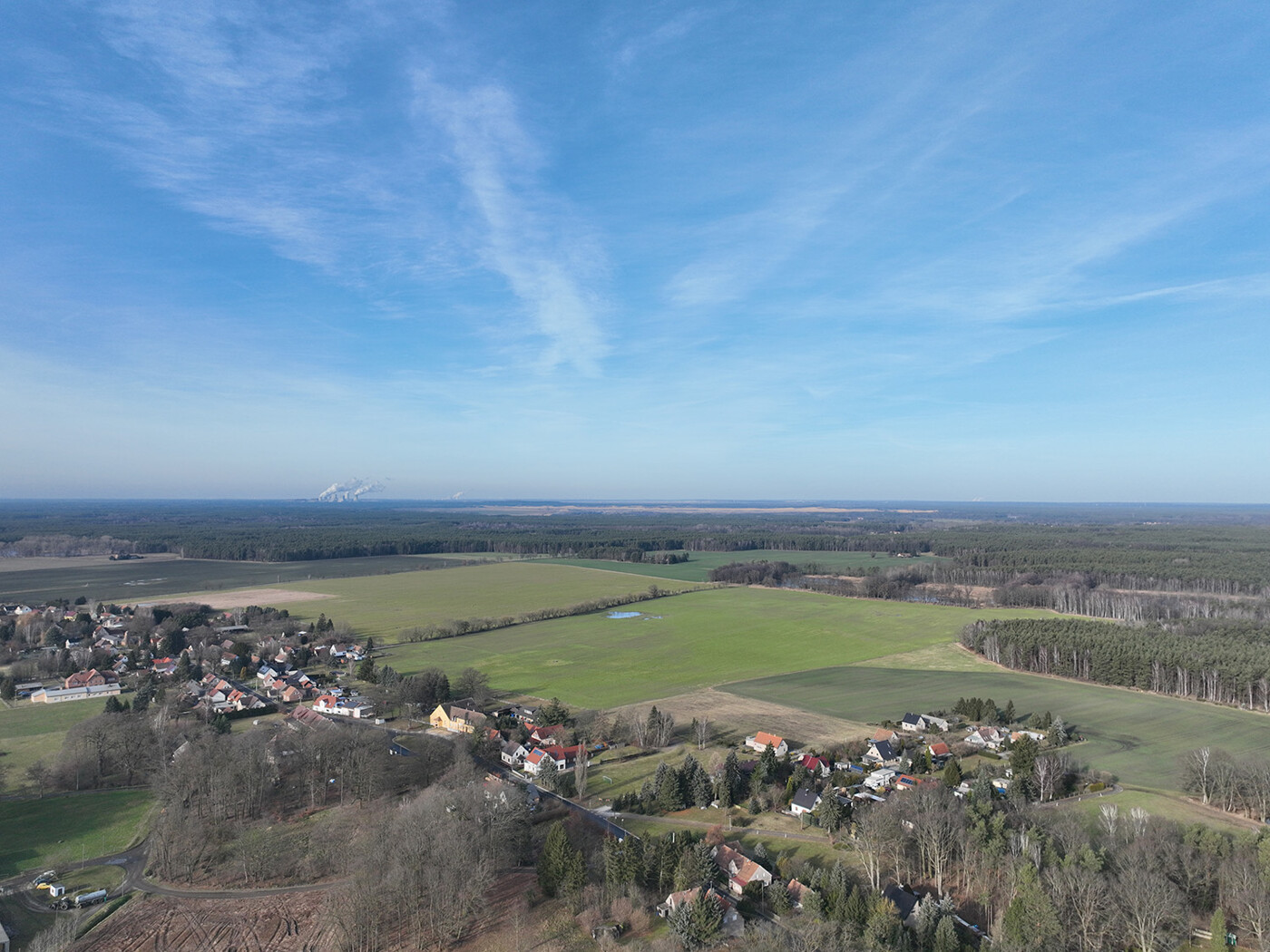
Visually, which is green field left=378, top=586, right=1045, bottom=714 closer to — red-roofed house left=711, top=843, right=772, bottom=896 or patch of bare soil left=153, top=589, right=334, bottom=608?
red-roofed house left=711, top=843, right=772, bottom=896

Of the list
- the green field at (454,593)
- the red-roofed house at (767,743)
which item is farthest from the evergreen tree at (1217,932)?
the green field at (454,593)

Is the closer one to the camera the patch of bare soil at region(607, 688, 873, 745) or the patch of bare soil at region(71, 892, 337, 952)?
the patch of bare soil at region(71, 892, 337, 952)

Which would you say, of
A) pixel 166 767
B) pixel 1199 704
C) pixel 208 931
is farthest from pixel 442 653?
pixel 1199 704

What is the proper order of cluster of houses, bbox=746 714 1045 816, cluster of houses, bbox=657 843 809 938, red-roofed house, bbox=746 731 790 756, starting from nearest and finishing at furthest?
1. cluster of houses, bbox=657 843 809 938
2. cluster of houses, bbox=746 714 1045 816
3. red-roofed house, bbox=746 731 790 756

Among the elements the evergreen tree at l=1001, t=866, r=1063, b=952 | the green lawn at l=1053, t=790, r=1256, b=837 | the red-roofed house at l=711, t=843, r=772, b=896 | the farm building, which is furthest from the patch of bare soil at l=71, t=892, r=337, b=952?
the farm building

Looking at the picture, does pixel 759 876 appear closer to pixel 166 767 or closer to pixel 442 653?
pixel 166 767

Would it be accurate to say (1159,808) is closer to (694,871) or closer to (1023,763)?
(1023,763)

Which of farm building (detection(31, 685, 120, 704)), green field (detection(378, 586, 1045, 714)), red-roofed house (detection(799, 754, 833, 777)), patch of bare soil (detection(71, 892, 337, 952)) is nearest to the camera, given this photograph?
patch of bare soil (detection(71, 892, 337, 952))
